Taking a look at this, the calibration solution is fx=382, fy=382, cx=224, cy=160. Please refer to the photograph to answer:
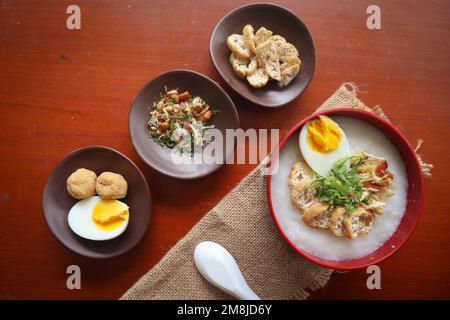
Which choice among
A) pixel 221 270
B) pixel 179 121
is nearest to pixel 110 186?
pixel 179 121

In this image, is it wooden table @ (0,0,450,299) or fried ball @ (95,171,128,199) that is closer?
fried ball @ (95,171,128,199)

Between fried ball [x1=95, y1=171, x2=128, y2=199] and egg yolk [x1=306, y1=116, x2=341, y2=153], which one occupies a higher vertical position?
egg yolk [x1=306, y1=116, x2=341, y2=153]

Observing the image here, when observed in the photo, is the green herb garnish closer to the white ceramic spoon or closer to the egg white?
the white ceramic spoon

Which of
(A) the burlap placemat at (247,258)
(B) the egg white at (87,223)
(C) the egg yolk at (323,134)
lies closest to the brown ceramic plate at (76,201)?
(B) the egg white at (87,223)

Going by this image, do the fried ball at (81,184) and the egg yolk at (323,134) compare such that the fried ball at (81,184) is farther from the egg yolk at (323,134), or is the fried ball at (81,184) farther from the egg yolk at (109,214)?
the egg yolk at (323,134)

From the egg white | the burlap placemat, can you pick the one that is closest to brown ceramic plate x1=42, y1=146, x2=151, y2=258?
the egg white

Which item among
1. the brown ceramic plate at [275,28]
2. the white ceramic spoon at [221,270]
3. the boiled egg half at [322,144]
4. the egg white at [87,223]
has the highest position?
the brown ceramic plate at [275,28]
